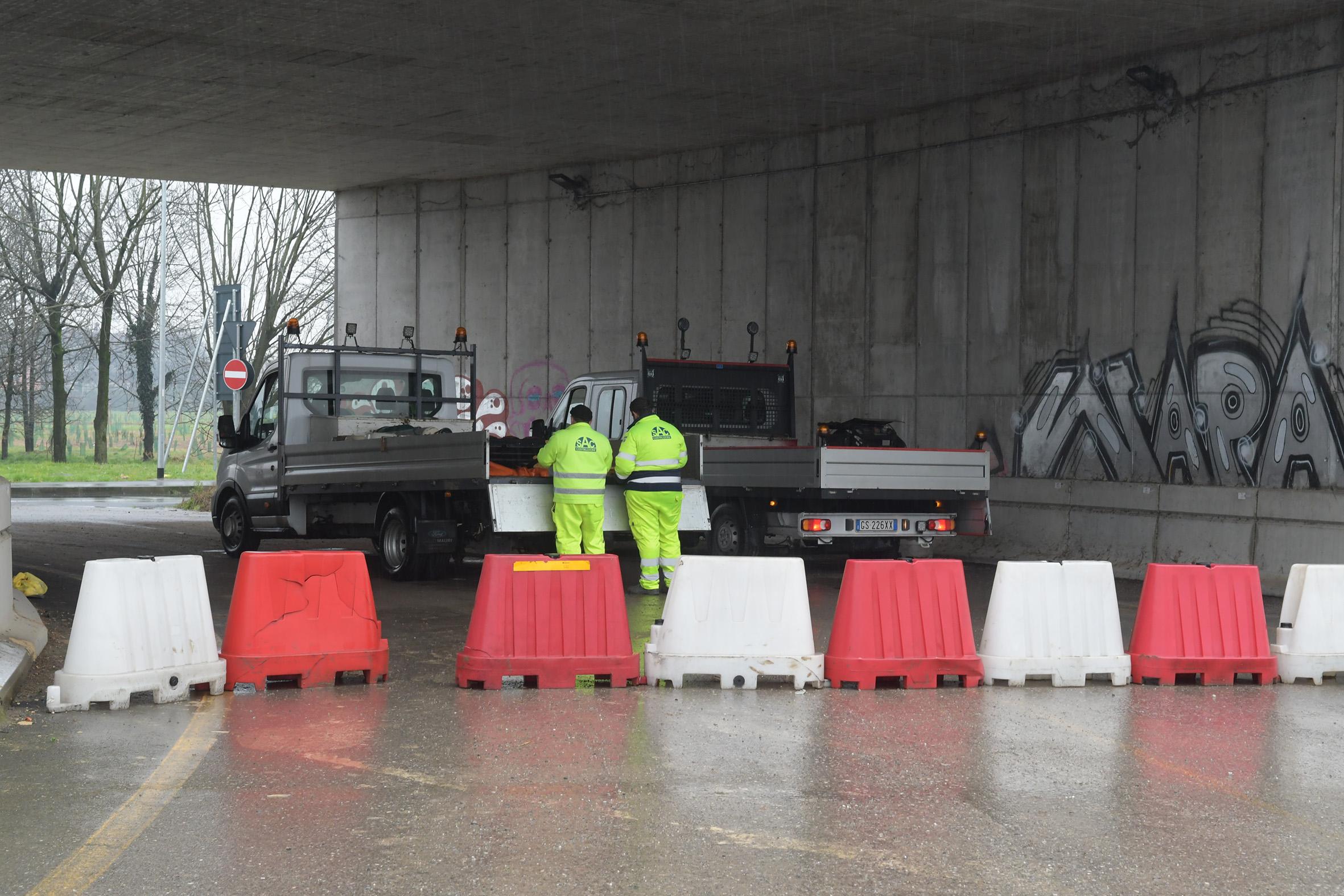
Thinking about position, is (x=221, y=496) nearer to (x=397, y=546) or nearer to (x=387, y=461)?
(x=397, y=546)

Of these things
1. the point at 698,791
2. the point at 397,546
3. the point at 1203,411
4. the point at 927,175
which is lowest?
the point at 698,791

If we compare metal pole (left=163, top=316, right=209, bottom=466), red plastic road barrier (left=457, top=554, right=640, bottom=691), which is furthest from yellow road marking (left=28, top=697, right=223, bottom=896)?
metal pole (left=163, top=316, right=209, bottom=466)

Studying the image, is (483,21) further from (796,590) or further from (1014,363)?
(796,590)

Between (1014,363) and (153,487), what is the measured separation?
2451cm

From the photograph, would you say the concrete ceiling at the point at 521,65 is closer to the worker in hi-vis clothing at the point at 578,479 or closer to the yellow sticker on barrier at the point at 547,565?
the worker in hi-vis clothing at the point at 578,479

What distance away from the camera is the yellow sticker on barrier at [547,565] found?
357 inches

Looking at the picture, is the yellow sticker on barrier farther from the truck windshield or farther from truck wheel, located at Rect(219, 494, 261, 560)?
truck wheel, located at Rect(219, 494, 261, 560)

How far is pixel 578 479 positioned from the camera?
1373 cm

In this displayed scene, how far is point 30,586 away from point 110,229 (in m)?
40.0

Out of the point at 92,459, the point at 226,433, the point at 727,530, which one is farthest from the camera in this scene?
the point at 92,459

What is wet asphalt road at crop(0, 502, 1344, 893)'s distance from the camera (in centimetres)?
529

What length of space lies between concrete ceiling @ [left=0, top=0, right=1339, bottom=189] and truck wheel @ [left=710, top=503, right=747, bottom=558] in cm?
521

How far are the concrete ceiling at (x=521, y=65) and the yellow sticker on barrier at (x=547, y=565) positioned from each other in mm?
8656

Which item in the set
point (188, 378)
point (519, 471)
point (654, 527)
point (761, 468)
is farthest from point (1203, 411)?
point (188, 378)
